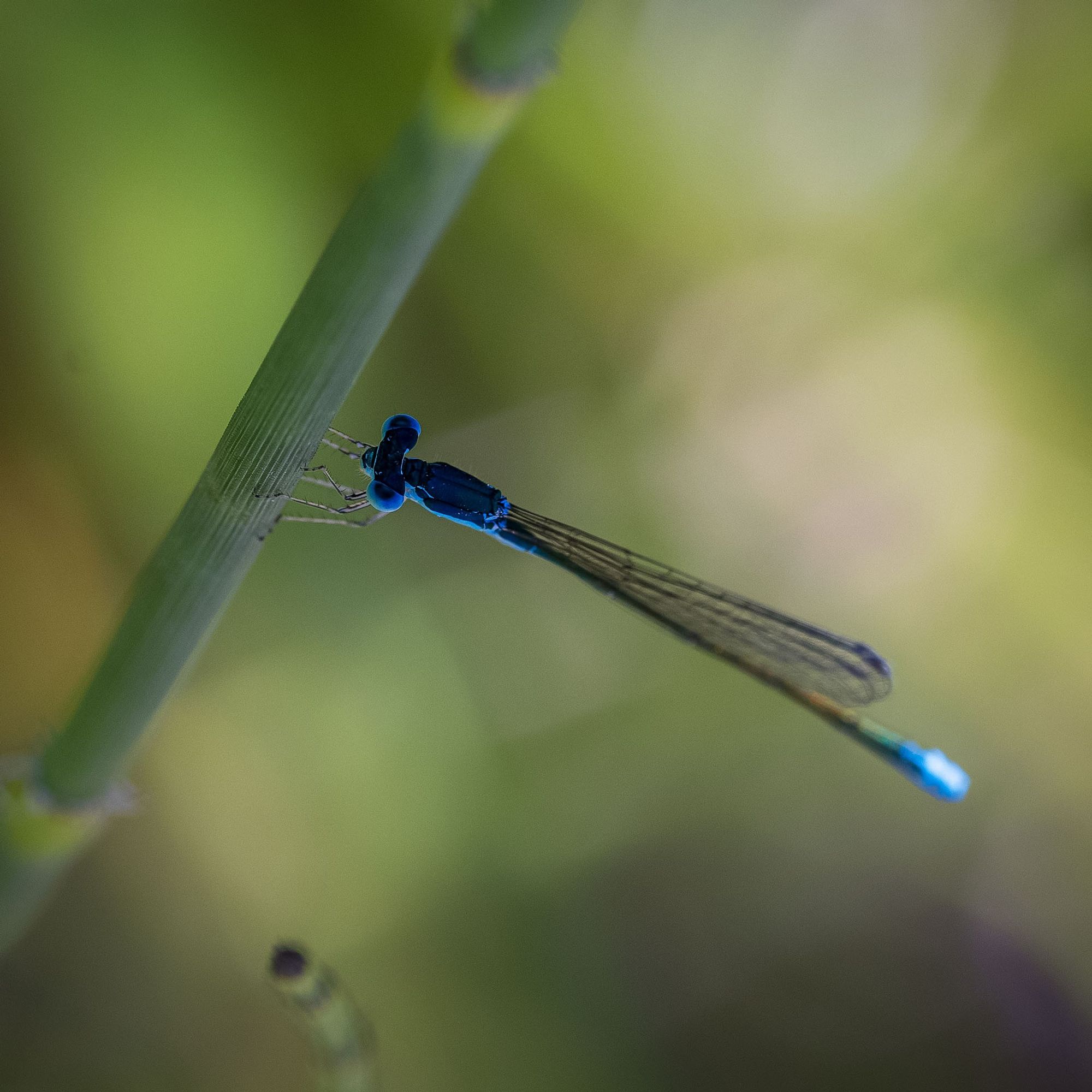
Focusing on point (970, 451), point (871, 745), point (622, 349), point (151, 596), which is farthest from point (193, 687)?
point (970, 451)

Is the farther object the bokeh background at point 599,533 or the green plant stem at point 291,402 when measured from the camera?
the bokeh background at point 599,533

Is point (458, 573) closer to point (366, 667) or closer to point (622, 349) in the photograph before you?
point (366, 667)

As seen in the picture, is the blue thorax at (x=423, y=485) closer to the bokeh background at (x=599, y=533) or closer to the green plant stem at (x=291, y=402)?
the bokeh background at (x=599, y=533)

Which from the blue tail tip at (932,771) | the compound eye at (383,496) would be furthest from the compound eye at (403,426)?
the blue tail tip at (932,771)

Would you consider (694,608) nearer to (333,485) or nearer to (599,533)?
(599,533)

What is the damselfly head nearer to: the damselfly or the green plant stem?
the damselfly

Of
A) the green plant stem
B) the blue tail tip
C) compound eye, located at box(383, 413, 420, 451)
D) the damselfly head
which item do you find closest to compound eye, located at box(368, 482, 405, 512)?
the damselfly head

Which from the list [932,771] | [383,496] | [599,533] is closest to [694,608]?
[599,533]
